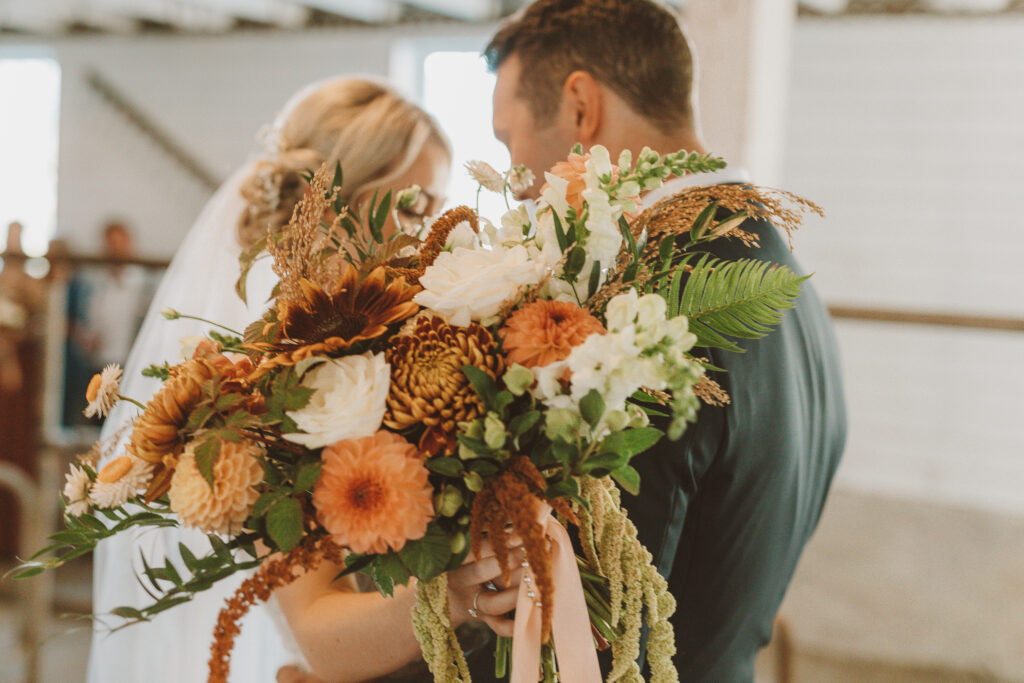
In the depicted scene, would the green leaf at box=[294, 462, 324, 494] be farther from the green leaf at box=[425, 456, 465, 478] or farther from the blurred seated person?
the blurred seated person

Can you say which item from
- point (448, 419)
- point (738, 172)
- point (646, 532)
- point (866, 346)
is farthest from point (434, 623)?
point (866, 346)

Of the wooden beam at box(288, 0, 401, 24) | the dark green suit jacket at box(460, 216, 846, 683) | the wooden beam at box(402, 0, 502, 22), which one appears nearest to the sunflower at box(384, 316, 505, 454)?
the dark green suit jacket at box(460, 216, 846, 683)

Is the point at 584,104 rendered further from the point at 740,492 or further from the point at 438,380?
the point at 438,380

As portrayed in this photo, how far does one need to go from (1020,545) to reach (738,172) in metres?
2.75

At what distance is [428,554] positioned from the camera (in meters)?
0.81

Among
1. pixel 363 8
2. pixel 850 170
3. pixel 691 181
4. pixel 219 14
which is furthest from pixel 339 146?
pixel 219 14

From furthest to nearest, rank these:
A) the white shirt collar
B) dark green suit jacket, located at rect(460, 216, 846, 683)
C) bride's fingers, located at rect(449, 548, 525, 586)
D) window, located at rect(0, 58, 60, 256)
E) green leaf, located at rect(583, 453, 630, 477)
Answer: window, located at rect(0, 58, 60, 256) < the white shirt collar < dark green suit jacket, located at rect(460, 216, 846, 683) < bride's fingers, located at rect(449, 548, 525, 586) < green leaf, located at rect(583, 453, 630, 477)

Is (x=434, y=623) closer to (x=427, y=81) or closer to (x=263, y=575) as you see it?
(x=263, y=575)

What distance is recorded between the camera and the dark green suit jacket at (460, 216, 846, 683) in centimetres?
121

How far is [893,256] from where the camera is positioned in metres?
6.85

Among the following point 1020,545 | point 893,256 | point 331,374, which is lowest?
point 1020,545

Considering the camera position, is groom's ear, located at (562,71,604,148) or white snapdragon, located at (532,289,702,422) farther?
groom's ear, located at (562,71,604,148)

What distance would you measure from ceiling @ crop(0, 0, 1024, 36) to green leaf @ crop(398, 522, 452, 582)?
7481 mm

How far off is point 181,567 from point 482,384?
1.38m
